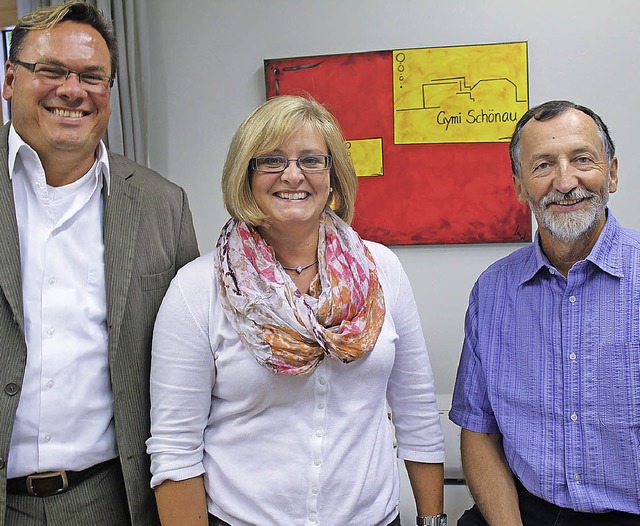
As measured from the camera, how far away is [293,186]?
4.83ft

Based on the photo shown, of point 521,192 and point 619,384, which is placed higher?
point 521,192

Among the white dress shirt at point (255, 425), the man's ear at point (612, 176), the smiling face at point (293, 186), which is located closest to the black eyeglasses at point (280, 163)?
the smiling face at point (293, 186)

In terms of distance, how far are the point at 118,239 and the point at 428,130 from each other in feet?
4.96

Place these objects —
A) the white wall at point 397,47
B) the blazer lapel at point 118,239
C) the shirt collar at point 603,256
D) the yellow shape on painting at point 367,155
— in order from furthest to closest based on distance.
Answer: the yellow shape on painting at point 367,155, the white wall at point 397,47, the shirt collar at point 603,256, the blazer lapel at point 118,239

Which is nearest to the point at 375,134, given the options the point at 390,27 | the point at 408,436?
the point at 390,27

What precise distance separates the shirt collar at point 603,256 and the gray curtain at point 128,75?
1668mm

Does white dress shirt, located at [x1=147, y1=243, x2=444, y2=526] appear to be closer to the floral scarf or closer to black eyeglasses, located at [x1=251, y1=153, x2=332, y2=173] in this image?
the floral scarf

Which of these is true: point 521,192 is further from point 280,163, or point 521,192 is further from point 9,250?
point 9,250

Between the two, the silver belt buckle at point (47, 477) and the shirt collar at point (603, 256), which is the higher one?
the shirt collar at point (603, 256)

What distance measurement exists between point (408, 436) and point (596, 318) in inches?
20.1

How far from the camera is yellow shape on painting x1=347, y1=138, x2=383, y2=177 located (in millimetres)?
2721

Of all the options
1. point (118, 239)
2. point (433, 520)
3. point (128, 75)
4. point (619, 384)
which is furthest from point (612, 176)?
point (128, 75)

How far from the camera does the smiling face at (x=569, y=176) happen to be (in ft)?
5.28

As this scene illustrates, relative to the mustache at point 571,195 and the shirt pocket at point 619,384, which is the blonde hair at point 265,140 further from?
the shirt pocket at point 619,384
